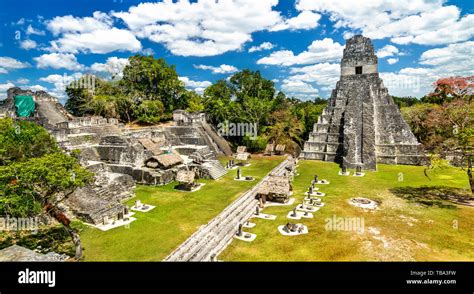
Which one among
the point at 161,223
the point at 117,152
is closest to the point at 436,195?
the point at 161,223

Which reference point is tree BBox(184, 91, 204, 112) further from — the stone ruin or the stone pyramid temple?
the stone pyramid temple

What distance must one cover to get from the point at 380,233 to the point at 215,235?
298 inches

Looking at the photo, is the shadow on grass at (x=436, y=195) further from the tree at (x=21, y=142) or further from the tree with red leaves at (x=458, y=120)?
the tree at (x=21, y=142)

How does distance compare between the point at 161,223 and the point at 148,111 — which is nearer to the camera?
the point at 161,223

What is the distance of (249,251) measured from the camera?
36.7 feet

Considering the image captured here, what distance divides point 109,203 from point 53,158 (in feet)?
15.6

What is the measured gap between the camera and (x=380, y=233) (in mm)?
12383

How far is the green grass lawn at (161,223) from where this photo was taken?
35.6 feet

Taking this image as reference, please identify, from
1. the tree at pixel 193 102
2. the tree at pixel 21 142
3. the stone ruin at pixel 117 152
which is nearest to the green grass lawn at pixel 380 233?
the stone ruin at pixel 117 152

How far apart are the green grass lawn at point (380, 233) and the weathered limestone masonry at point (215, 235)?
1.99ft

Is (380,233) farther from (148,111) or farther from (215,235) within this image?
(148,111)

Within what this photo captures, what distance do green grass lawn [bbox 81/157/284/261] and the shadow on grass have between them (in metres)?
10.4
